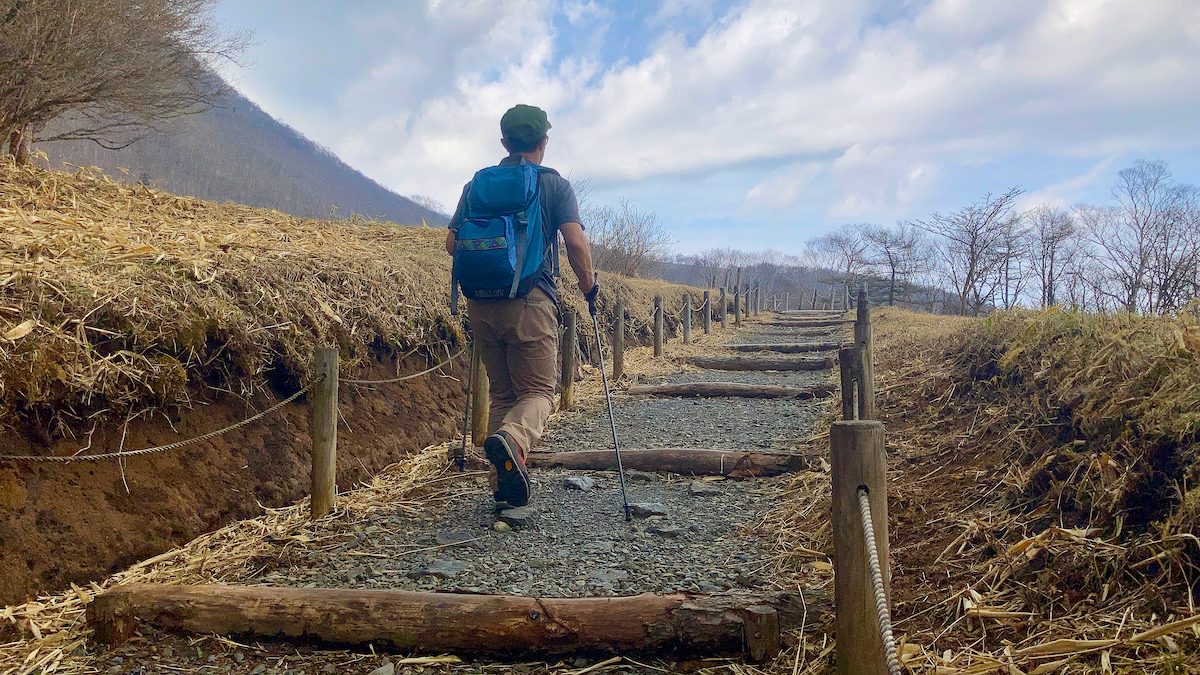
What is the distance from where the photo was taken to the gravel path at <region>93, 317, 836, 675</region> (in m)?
2.39

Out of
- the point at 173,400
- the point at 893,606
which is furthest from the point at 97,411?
the point at 893,606

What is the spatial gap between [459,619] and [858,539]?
4.54 feet

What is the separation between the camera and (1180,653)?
170cm

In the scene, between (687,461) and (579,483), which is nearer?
(579,483)

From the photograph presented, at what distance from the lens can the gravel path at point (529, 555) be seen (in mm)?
2389

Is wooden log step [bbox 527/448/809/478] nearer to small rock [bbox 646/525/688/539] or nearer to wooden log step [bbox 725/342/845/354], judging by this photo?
small rock [bbox 646/525/688/539]

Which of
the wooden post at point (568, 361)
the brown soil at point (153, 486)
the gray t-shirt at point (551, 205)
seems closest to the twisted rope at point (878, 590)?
the gray t-shirt at point (551, 205)

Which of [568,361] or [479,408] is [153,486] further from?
[568,361]

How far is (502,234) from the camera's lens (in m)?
3.68

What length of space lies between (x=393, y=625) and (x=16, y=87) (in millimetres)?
6064

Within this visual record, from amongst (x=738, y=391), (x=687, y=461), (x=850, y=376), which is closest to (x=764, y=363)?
(x=738, y=391)

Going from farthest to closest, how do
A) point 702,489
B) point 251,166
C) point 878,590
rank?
point 251,166 < point 702,489 < point 878,590

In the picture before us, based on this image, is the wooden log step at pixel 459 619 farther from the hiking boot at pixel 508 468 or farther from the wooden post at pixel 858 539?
the hiking boot at pixel 508 468

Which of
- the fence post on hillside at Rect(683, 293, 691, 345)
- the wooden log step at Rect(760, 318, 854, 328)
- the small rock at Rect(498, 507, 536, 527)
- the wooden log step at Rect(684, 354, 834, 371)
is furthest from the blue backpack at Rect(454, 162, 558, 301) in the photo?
the wooden log step at Rect(760, 318, 854, 328)
